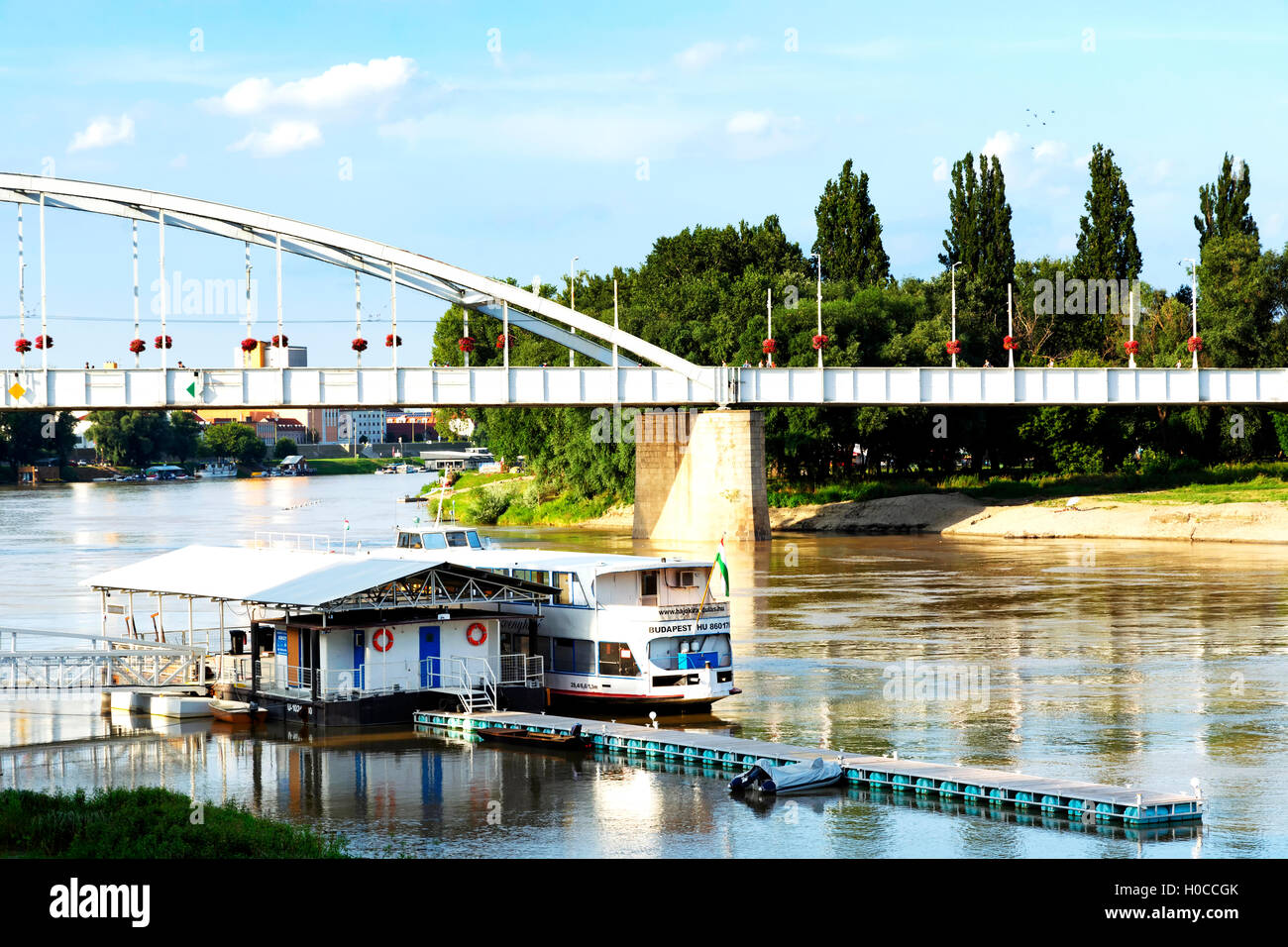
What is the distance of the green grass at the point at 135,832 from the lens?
22562mm

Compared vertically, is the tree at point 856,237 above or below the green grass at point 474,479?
above

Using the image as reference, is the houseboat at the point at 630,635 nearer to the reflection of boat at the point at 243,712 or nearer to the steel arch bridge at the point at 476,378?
the reflection of boat at the point at 243,712

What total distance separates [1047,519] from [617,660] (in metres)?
63.0

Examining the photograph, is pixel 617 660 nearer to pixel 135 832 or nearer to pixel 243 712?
pixel 243 712

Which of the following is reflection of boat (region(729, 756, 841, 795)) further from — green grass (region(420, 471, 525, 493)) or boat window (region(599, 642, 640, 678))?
green grass (region(420, 471, 525, 493))

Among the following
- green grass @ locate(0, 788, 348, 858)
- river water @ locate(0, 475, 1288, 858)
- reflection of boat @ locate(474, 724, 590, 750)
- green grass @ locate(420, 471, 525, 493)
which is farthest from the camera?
green grass @ locate(420, 471, 525, 493)

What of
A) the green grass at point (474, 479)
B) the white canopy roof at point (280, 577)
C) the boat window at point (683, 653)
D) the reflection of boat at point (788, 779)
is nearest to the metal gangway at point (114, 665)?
the white canopy roof at point (280, 577)

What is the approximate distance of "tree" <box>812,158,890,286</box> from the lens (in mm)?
127188

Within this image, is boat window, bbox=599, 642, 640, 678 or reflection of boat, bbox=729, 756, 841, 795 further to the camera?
boat window, bbox=599, 642, 640, 678

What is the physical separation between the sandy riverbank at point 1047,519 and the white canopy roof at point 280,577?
6210 centimetres

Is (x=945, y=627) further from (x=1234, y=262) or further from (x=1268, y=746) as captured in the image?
(x=1234, y=262)

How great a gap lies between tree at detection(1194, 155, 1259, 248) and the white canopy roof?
9742 cm

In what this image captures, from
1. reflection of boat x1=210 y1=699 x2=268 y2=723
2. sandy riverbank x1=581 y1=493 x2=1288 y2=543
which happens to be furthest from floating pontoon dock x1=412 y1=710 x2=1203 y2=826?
sandy riverbank x1=581 y1=493 x2=1288 y2=543
